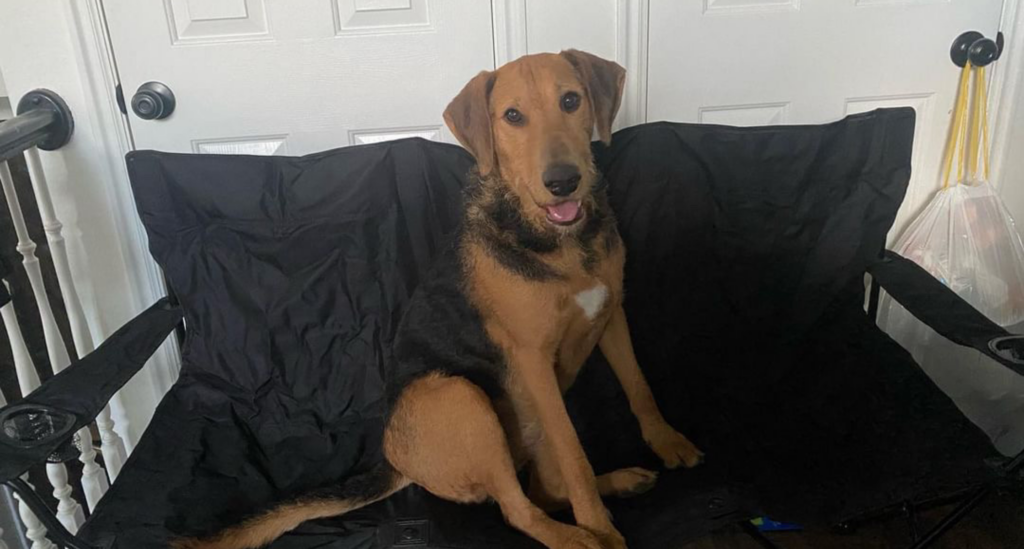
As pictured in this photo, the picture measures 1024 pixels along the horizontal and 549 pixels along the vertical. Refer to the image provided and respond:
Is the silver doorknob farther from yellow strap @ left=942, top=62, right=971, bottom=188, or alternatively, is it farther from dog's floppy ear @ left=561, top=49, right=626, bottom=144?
yellow strap @ left=942, top=62, right=971, bottom=188

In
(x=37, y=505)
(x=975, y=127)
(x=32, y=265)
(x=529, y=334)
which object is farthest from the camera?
(x=975, y=127)

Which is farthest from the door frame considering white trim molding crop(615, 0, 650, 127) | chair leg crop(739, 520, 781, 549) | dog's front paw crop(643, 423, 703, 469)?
chair leg crop(739, 520, 781, 549)

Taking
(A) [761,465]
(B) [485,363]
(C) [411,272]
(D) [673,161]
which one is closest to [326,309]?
(C) [411,272]

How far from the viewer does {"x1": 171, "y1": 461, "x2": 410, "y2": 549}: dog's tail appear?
63.9 inches

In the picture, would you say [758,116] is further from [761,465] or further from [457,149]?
[761,465]

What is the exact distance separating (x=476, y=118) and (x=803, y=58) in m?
1.05

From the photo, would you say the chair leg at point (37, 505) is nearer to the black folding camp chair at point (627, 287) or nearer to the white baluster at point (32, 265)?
the black folding camp chair at point (627, 287)

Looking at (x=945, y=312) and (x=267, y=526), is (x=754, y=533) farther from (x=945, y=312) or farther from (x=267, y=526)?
(x=267, y=526)

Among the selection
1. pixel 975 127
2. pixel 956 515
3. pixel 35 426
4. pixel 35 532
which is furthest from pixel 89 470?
pixel 975 127

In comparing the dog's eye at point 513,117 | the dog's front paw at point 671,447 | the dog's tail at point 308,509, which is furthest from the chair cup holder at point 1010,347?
the dog's tail at point 308,509

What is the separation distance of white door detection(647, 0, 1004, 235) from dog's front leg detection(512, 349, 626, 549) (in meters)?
0.90

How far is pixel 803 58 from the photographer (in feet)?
7.27

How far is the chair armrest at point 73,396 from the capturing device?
4.67 feet

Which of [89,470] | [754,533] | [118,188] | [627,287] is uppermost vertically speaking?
[118,188]
